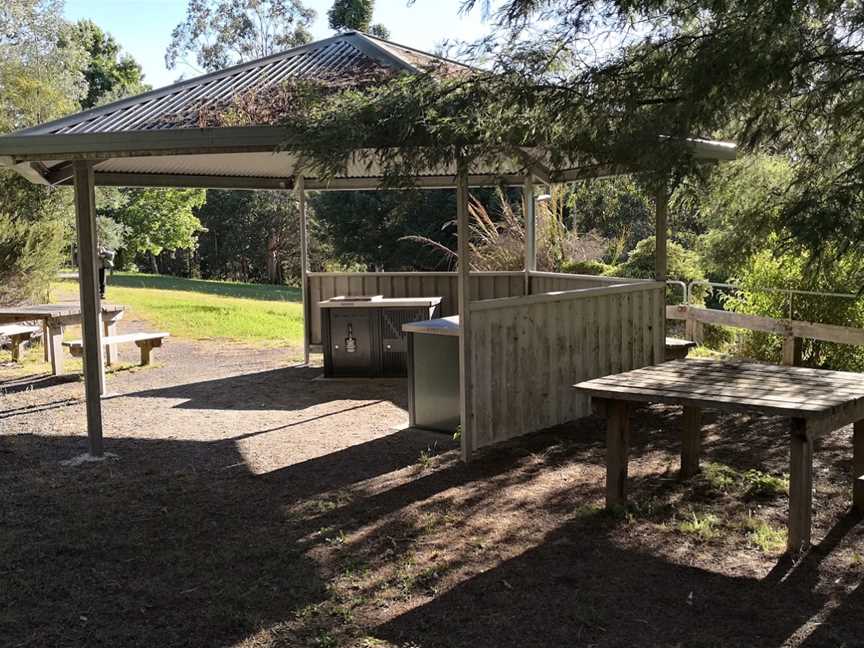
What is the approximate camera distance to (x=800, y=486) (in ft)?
14.5

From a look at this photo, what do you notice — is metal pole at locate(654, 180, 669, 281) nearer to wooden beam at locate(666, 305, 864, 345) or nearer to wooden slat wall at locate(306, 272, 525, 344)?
wooden beam at locate(666, 305, 864, 345)

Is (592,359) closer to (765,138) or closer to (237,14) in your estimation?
(765,138)

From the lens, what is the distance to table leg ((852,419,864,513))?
510cm

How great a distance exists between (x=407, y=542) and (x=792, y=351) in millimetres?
6773

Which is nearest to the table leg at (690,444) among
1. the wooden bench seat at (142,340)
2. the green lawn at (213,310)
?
the wooden bench seat at (142,340)

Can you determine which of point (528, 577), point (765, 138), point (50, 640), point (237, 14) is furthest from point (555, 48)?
point (237, 14)

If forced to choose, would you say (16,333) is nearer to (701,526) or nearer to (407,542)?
(407,542)

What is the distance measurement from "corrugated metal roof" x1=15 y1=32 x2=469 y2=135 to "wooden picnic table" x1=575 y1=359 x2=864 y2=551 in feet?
8.05

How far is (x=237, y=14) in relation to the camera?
115 ft

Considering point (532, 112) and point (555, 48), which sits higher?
point (555, 48)

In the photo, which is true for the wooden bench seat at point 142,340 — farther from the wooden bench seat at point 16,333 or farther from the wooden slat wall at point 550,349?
the wooden slat wall at point 550,349

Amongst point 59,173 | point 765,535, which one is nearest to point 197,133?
point 59,173

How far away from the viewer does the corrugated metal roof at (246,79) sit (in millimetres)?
6336

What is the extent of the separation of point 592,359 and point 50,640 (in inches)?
208
